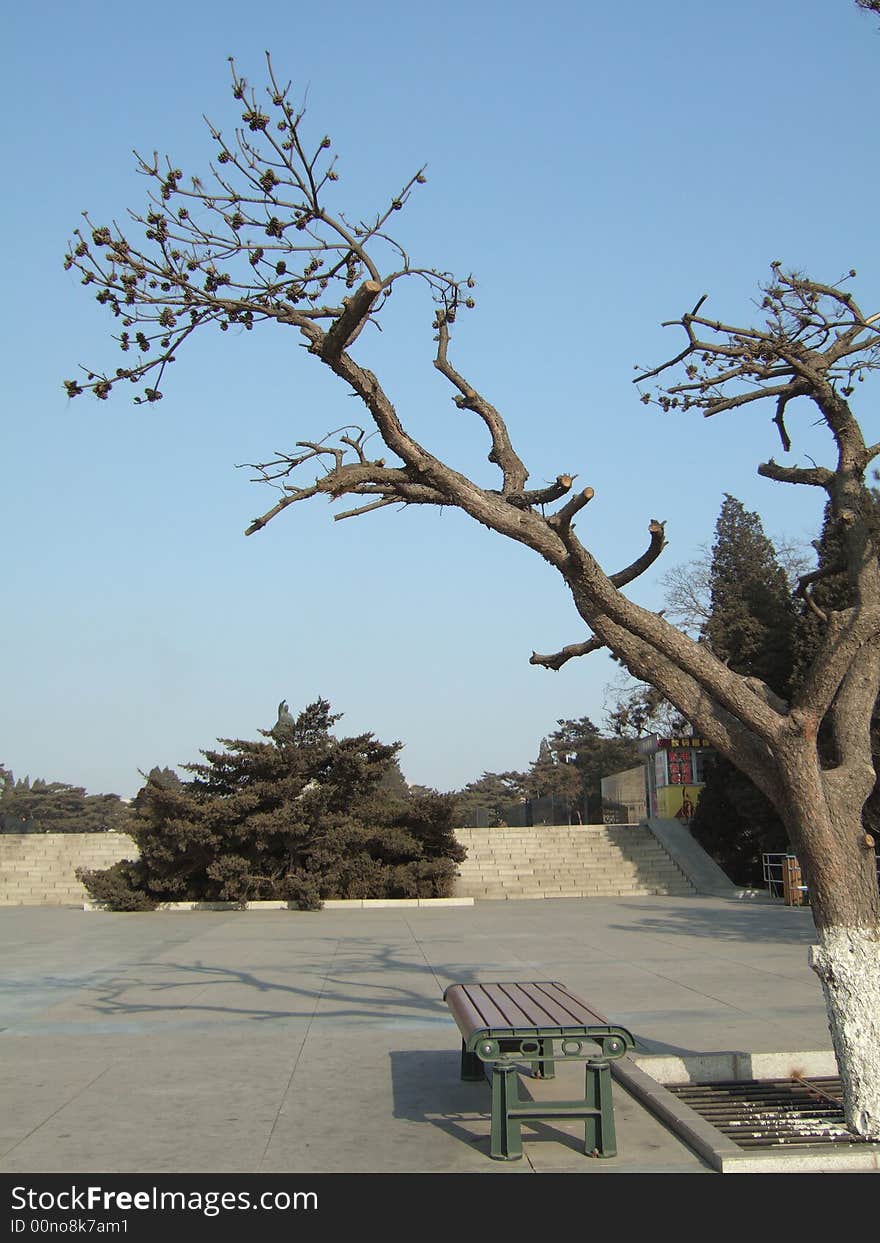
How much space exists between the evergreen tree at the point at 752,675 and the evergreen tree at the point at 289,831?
6.46 meters

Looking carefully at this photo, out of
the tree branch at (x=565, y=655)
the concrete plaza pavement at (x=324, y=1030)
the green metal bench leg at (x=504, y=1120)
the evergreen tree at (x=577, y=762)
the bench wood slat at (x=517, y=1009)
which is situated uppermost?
the evergreen tree at (x=577, y=762)

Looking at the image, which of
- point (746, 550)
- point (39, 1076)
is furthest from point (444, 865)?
point (746, 550)

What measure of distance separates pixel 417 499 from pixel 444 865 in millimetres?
15745

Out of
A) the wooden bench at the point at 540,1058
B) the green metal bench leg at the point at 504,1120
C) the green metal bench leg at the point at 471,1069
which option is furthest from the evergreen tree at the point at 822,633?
the green metal bench leg at the point at 504,1120

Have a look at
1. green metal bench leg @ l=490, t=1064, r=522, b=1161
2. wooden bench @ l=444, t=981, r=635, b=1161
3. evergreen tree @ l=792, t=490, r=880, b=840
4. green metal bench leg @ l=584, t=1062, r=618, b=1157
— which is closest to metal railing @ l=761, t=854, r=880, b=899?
evergreen tree @ l=792, t=490, r=880, b=840

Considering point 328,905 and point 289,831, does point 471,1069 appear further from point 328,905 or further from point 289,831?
point 328,905

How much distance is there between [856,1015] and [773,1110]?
0.92 metres

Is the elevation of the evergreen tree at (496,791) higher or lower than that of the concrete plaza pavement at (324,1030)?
higher

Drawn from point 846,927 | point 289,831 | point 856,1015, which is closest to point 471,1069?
point 856,1015

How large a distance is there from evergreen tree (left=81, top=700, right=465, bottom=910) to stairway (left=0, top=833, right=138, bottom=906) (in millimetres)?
3138

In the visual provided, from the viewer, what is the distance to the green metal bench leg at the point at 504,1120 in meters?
4.81

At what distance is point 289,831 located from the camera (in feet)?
63.5

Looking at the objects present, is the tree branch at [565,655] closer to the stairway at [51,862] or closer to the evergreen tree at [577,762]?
the stairway at [51,862]
